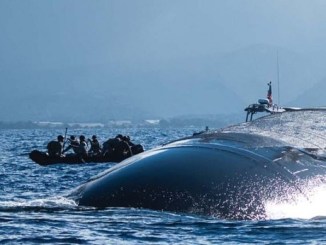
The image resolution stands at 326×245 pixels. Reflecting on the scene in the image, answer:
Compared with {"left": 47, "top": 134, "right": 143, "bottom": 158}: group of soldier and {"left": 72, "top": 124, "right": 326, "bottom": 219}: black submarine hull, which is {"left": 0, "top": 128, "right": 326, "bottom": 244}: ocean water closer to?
{"left": 72, "top": 124, "right": 326, "bottom": 219}: black submarine hull

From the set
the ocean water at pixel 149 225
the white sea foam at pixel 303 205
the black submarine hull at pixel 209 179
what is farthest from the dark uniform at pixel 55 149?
the white sea foam at pixel 303 205

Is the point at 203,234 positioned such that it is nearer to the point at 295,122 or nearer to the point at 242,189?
the point at 242,189

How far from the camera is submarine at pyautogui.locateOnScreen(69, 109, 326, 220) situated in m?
17.2

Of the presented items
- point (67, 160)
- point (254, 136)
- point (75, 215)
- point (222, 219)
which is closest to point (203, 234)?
point (222, 219)

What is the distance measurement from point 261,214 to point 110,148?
3367cm

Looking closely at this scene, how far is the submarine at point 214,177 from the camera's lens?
56.5 feet

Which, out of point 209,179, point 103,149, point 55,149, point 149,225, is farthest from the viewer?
point 103,149

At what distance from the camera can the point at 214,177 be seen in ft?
58.3

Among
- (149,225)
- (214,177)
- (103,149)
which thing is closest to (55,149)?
(103,149)

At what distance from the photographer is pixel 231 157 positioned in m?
18.9

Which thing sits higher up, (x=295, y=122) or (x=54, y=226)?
(x=295, y=122)

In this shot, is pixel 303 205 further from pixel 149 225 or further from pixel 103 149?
pixel 103 149

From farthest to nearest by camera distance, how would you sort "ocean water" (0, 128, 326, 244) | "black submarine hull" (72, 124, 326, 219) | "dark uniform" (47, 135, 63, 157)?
"dark uniform" (47, 135, 63, 157)
"black submarine hull" (72, 124, 326, 219)
"ocean water" (0, 128, 326, 244)

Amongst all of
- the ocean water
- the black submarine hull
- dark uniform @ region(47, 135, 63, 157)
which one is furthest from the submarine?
dark uniform @ region(47, 135, 63, 157)
